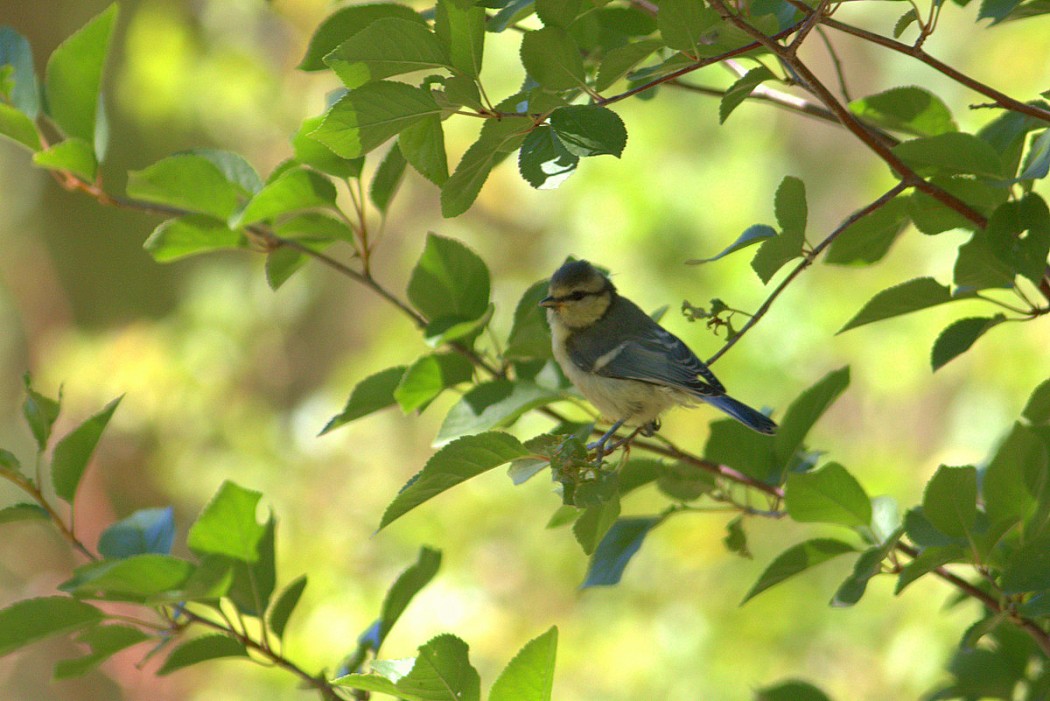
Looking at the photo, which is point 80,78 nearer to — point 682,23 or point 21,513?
point 21,513

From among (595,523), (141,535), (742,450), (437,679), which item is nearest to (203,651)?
(141,535)

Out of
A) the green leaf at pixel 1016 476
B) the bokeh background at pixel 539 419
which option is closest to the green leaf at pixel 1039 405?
the green leaf at pixel 1016 476

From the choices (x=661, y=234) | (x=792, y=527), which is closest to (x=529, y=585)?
(x=792, y=527)

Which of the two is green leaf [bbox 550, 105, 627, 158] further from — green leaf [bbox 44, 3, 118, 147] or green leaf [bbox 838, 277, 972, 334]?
green leaf [bbox 44, 3, 118, 147]

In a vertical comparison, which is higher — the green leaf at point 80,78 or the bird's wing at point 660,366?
the green leaf at point 80,78

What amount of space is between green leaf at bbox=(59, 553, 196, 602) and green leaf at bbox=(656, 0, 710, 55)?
25.7 inches

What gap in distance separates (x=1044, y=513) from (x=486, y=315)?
582 millimetres

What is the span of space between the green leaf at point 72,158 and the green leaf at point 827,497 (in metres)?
0.84

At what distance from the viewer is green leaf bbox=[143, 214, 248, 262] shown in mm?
1154

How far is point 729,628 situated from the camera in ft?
8.63

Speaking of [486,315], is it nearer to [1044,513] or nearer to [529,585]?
[1044,513]

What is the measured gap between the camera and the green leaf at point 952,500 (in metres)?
0.84

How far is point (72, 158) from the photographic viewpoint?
3.66 feet

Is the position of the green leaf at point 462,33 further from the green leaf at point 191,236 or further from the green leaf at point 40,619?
the green leaf at point 40,619
